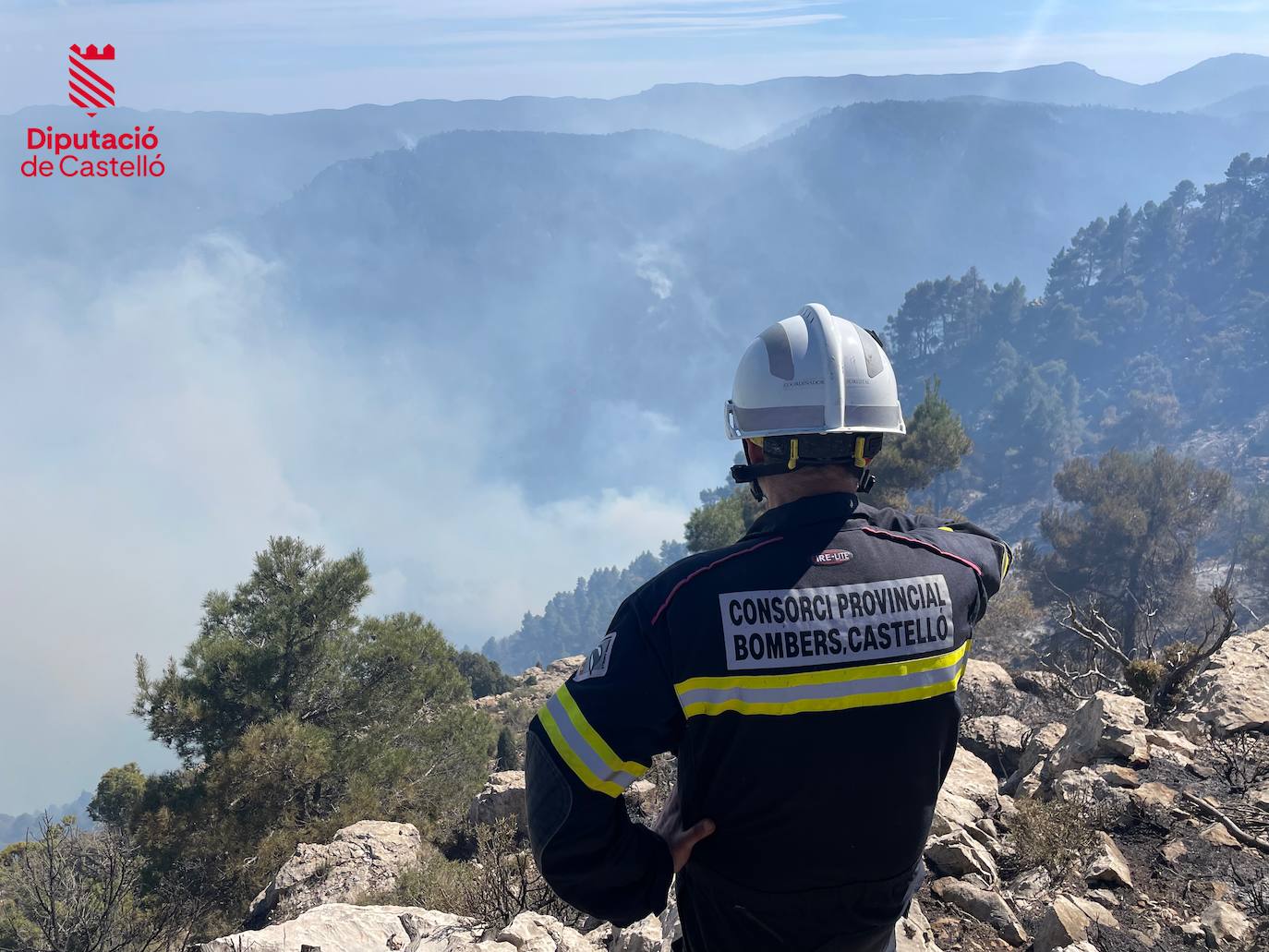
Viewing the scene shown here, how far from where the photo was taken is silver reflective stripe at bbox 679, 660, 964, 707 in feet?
6.48

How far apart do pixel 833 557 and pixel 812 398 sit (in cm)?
49

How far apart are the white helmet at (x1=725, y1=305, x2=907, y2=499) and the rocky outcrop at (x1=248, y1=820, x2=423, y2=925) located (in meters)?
6.98

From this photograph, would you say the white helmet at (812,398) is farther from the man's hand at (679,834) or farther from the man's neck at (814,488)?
the man's hand at (679,834)

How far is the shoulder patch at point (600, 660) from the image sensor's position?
202cm

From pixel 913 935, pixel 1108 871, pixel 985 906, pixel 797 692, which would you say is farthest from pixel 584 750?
pixel 1108 871

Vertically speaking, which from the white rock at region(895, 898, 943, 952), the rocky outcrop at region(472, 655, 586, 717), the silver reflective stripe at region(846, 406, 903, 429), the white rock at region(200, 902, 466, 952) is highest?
the silver reflective stripe at region(846, 406, 903, 429)

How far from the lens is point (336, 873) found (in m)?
8.01

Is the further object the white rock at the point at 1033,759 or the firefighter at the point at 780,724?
the white rock at the point at 1033,759

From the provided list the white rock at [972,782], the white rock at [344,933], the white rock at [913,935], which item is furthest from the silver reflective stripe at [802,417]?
the white rock at [972,782]

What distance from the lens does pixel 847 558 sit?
2.11 metres

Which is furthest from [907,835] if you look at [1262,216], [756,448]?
[1262,216]

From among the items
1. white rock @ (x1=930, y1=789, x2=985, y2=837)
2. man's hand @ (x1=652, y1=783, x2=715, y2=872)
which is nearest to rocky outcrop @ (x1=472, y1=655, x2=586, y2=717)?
white rock @ (x1=930, y1=789, x2=985, y2=837)

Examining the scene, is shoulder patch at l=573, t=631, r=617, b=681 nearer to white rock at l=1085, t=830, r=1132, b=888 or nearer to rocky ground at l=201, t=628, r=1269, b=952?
rocky ground at l=201, t=628, r=1269, b=952

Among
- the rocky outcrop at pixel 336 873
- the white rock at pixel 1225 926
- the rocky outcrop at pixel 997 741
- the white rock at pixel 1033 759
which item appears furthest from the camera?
the rocky outcrop at pixel 997 741
